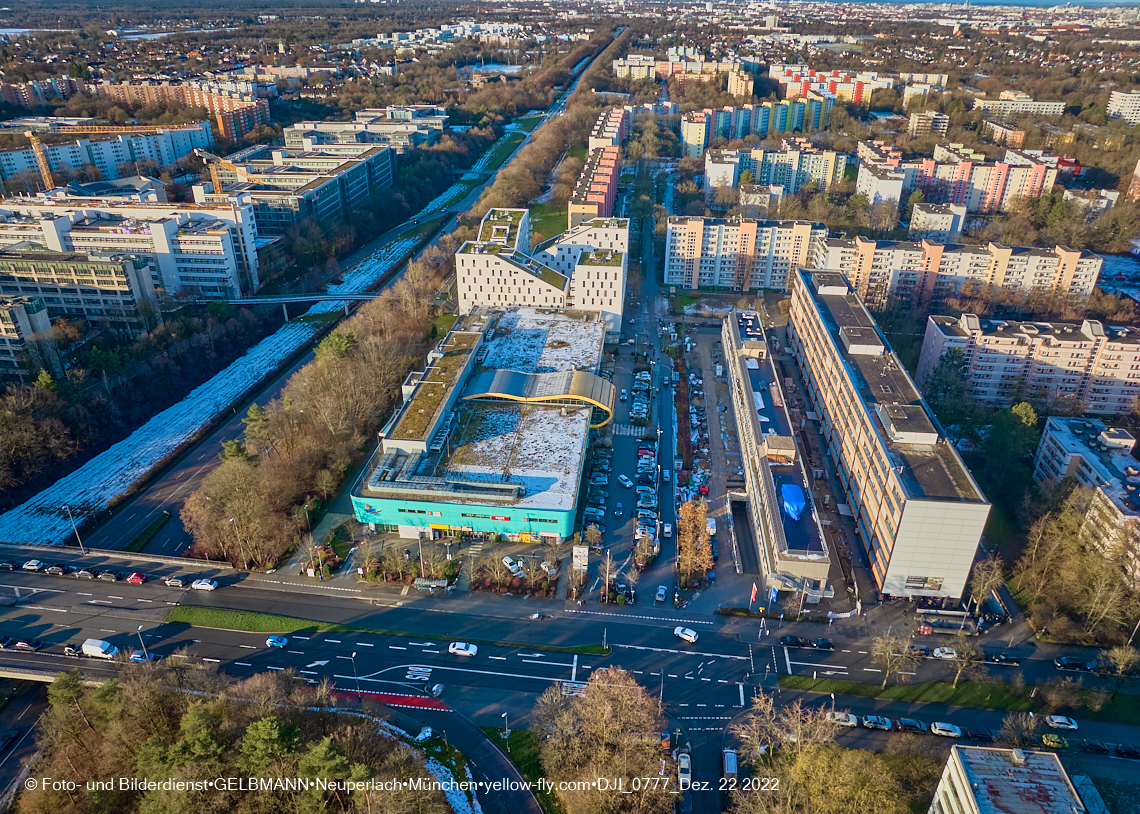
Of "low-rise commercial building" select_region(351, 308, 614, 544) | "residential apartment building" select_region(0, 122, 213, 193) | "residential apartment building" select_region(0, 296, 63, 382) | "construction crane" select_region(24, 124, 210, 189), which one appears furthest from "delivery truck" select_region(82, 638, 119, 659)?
"construction crane" select_region(24, 124, 210, 189)

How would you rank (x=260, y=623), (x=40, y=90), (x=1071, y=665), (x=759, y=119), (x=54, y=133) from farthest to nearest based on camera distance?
(x=759, y=119)
(x=40, y=90)
(x=54, y=133)
(x=260, y=623)
(x=1071, y=665)

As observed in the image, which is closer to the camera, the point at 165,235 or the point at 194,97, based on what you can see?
the point at 165,235

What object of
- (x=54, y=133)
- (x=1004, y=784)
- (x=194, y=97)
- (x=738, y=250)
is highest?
(x=194, y=97)

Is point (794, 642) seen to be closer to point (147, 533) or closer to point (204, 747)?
point (204, 747)

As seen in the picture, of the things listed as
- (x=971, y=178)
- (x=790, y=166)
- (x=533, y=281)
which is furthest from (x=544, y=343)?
(x=971, y=178)

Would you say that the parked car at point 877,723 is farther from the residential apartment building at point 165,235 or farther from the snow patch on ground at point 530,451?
the residential apartment building at point 165,235

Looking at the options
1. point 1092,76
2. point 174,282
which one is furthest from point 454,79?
point 1092,76

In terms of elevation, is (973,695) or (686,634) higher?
(686,634)
